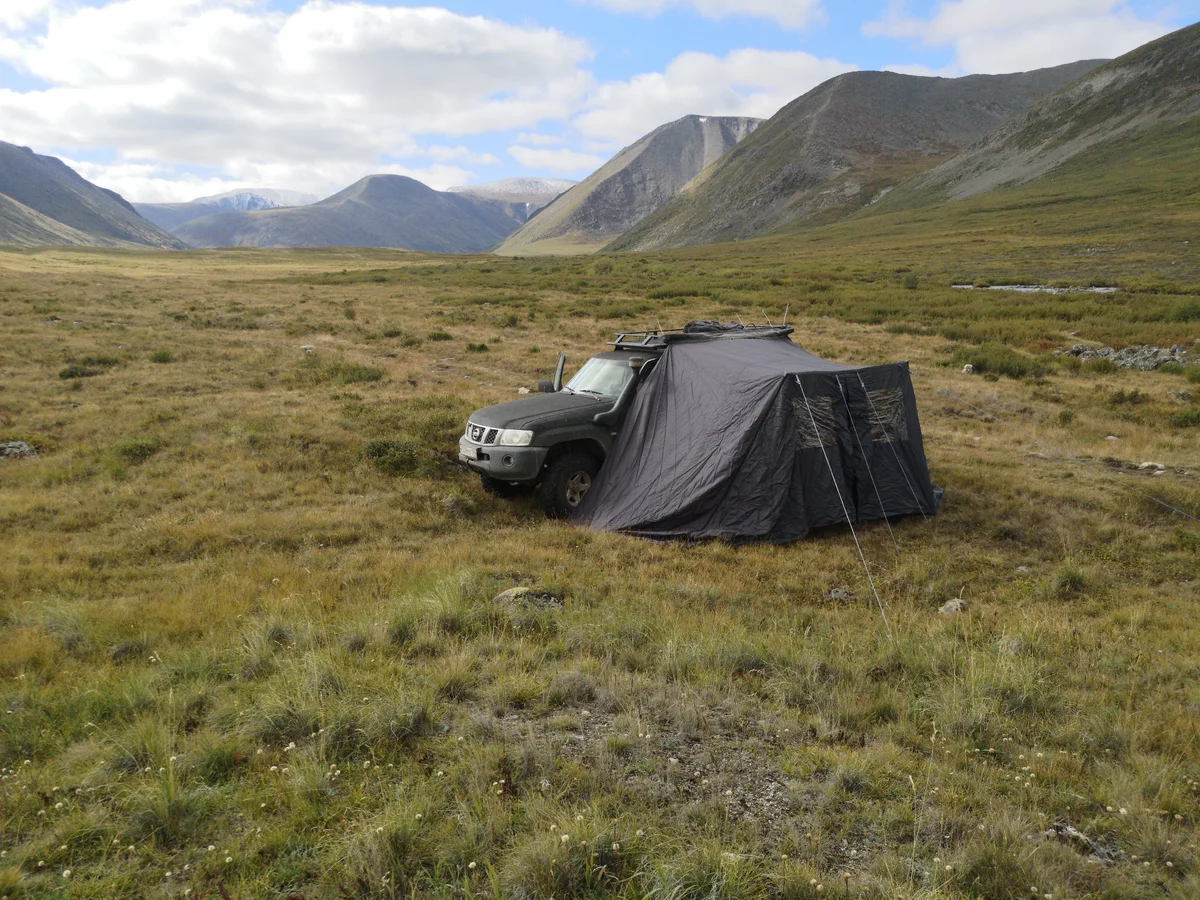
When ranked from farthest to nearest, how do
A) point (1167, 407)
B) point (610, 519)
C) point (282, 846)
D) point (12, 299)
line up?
point (12, 299) → point (1167, 407) → point (610, 519) → point (282, 846)

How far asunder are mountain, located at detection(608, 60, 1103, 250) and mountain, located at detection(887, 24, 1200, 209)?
52.3ft

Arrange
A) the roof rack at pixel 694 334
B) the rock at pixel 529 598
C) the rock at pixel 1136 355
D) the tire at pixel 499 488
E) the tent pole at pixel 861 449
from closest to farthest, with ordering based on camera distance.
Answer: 1. the rock at pixel 529 598
2. the tent pole at pixel 861 449
3. the tire at pixel 499 488
4. the roof rack at pixel 694 334
5. the rock at pixel 1136 355

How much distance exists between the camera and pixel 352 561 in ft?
25.1

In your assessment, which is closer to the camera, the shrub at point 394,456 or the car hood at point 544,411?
the car hood at point 544,411

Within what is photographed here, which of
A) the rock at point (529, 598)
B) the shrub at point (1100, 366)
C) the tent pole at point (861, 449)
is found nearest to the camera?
the rock at point (529, 598)

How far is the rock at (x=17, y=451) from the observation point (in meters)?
11.3

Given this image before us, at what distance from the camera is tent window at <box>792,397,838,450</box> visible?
866 cm

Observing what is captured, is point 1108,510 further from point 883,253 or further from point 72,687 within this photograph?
point 883,253

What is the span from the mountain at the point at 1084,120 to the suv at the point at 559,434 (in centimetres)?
10828

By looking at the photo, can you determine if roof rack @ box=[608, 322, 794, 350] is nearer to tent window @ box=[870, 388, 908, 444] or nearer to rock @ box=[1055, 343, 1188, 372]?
tent window @ box=[870, 388, 908, 444]

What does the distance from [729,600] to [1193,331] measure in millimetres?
23912

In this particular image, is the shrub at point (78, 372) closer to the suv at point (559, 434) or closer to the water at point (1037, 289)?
the suv at point (559, 434)

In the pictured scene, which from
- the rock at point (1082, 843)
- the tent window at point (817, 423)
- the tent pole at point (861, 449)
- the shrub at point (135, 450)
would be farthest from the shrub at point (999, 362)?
the shrub at point (135, 450)

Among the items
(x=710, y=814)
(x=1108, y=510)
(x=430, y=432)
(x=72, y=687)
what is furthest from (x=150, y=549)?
(x=1108, y=510)
